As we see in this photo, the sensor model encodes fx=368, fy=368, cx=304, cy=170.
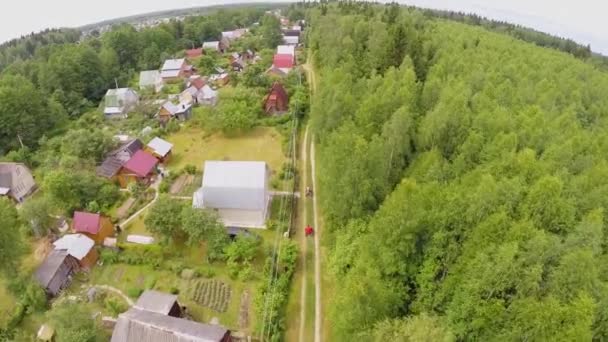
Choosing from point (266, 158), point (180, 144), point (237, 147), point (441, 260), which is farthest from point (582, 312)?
point (180, 144)

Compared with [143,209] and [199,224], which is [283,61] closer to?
[143,209]

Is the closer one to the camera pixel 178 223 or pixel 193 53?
pixel 178 223

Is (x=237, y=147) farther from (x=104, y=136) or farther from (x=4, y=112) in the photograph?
(x=4, y=112)

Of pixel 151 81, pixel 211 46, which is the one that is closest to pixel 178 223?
pixel 151 81

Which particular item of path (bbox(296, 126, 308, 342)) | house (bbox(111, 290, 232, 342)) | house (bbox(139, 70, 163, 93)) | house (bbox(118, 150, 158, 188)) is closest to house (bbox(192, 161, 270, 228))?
path (bbox(296, 126, 308, 342))

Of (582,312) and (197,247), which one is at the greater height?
(582,312)
